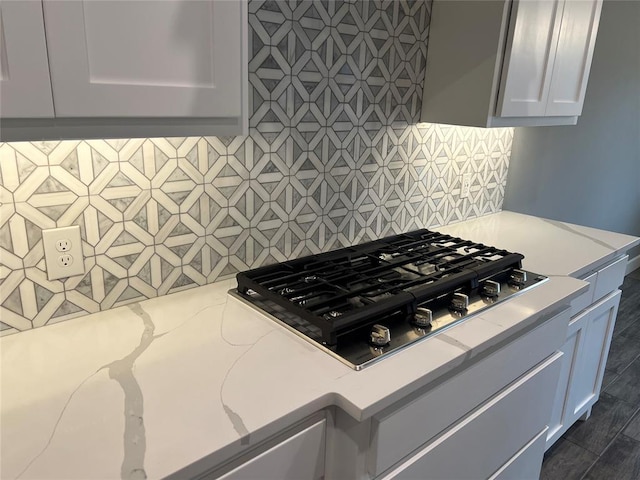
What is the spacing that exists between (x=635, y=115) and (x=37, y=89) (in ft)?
14.2

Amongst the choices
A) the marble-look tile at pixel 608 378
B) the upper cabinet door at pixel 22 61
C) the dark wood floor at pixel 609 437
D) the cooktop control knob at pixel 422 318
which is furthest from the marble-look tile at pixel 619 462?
the upper cabinet door at pixel 22 61

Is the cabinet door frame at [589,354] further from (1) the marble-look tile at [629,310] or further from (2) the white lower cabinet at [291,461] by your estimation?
(2) the white lower cabinet at [291,461]

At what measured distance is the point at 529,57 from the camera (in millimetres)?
1759

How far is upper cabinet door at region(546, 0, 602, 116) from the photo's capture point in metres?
1.87

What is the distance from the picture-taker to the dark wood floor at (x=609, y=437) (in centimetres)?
A: 216

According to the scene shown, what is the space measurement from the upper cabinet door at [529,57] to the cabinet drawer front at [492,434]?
0.90 metres

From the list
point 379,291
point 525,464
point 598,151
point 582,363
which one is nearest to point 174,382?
point 379,291

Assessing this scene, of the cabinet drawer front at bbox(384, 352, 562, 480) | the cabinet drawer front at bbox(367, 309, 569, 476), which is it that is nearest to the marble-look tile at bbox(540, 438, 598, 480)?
the cabinet drawer front at bbox(384, 352, 562, 480)

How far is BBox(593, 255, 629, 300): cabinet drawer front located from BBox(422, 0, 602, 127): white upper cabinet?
652mm

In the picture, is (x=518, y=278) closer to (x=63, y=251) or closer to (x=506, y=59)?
(x=506, y=59)

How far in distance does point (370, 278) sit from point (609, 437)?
5.70 ft

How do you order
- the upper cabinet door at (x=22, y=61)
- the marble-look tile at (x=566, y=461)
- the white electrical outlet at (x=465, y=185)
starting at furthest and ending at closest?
the white electrical outlet at (x=465, y=185) → the marble-look tile at (x=566, y=461) → the upper cabinet door at (x=22, y=61)

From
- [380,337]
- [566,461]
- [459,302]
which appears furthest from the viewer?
[566,461]

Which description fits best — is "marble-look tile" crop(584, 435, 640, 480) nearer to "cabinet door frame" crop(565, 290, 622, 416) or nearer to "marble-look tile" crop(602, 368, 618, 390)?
"cabinet door frame" crop(565, 290, 622, 416)
